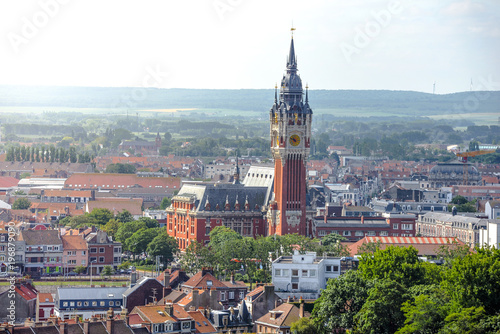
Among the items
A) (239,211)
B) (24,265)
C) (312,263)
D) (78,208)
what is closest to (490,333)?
(312,263)

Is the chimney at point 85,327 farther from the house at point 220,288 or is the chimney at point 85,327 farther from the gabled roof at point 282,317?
the house at point 220,288

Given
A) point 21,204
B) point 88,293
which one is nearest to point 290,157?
point 88,293

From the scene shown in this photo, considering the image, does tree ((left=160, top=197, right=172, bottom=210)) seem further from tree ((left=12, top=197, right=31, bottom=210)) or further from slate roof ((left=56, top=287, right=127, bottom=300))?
slate roof ((left=56, top=287, right=127, bottom=300))

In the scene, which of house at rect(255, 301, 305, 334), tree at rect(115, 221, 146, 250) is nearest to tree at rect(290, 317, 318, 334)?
house at rect(255, 301, 305, 334)

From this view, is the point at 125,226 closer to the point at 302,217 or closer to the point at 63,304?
the point at 302,217

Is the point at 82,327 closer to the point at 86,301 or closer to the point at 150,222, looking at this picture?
the point at 86,301

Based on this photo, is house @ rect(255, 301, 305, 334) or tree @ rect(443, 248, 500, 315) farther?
house @ rect(255, 301, 305, 334)

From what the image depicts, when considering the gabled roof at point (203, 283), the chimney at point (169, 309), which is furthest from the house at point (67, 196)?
the chimney at point (169, 309)
